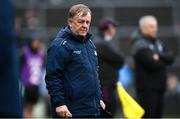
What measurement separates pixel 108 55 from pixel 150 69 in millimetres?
743

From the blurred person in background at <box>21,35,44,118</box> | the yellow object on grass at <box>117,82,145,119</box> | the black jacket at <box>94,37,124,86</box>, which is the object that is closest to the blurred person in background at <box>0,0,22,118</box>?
the yellow object on grass at <box>117,82,145,119</box>

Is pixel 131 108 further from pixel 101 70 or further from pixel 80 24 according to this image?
pixel 80 24

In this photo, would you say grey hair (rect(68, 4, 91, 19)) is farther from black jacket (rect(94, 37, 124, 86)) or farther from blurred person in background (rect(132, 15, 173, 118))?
blurred person in background (rect(132, 15, 173, 118))

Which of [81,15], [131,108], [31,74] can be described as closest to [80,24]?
[81,15]

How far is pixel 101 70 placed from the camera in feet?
35.9

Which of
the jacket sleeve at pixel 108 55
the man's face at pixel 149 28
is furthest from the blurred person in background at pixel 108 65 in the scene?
the man's face at pixel 149 28

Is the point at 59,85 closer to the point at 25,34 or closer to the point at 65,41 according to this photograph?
the point at 65,41

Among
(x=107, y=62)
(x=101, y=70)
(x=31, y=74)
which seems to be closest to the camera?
(x=101, y=70)

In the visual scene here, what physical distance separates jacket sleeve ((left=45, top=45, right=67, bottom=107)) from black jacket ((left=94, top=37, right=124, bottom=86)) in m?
3.66

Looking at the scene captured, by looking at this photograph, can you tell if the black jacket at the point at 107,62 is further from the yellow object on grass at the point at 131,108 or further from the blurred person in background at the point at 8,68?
the blurred person in background at the point at 8,68

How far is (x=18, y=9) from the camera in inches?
774

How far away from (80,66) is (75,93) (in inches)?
10.2

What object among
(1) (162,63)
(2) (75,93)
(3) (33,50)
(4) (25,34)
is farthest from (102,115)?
(4) (25,34)

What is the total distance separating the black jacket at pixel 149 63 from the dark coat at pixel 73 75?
396 centimetres
